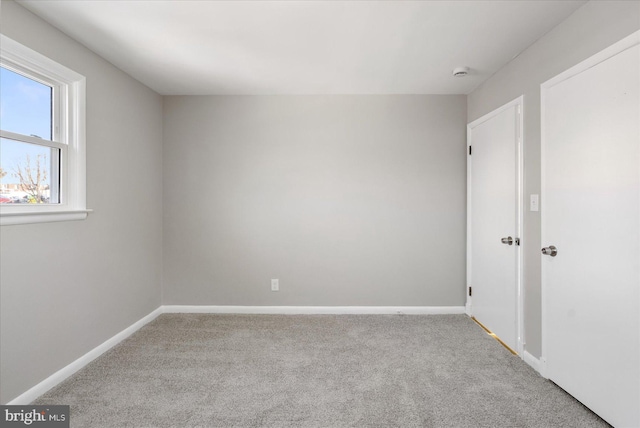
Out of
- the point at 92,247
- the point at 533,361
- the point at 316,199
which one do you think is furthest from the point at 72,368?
the point at 533,361

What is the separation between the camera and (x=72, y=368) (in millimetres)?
2422

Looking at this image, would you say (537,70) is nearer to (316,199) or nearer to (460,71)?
(460,71)

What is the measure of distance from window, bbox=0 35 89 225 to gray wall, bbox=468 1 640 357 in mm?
3236

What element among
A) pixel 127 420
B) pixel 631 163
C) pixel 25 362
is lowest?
pixel 127 420

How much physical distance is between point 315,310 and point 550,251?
232 cm

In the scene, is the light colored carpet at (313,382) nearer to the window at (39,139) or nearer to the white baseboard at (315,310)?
the white baseboard at (315,310)

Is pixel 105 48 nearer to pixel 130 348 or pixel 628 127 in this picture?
pixel 130 348

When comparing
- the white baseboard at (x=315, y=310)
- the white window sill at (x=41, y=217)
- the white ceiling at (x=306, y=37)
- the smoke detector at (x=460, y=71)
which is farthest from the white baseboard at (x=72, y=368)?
→ the smoke detector at (x=460, y=71)

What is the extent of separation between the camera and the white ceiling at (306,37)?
2.07 meters

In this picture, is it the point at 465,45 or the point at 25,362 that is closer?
the point at 25,362

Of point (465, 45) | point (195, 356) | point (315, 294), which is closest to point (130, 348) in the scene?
point (195, 356)

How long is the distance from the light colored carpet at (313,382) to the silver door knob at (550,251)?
33.6 inches

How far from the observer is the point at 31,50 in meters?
2.07

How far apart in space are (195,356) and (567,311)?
2613mm
